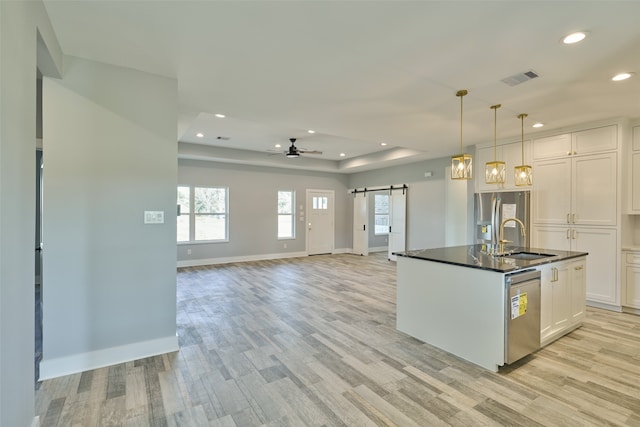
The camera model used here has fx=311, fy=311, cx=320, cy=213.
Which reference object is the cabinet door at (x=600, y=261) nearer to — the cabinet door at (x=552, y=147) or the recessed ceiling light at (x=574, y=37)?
the cabinet door at (x=552, y=147)

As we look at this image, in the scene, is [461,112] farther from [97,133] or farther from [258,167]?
[258,167]

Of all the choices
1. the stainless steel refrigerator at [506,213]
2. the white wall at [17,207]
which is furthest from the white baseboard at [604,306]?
the white wall at [17,207]

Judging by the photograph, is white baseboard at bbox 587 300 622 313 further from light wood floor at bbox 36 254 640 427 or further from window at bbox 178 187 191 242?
window at bbox 178 187 191 242

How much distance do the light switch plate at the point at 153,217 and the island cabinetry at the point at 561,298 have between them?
371 cm

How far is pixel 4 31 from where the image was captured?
4.62 feet

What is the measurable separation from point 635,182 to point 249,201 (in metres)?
7.57

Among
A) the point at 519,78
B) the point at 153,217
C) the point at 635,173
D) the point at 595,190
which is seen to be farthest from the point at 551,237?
the point at 153,217

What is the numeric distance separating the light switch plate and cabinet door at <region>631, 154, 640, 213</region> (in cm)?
595

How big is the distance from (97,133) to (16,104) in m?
1.31

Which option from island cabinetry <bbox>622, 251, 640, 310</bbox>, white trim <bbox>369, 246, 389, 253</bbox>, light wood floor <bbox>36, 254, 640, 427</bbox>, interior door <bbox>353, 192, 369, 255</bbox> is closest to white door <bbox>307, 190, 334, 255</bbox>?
interior door <bbox>353, 192, 369, 255</bbox>

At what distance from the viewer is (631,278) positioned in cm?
420

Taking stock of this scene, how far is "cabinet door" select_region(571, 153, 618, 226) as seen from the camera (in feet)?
13.9

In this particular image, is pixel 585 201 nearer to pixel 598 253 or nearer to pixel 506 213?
pixel 598 253

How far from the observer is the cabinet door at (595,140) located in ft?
14.0
